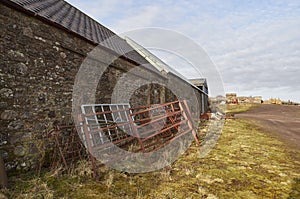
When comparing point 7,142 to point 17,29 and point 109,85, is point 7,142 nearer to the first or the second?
point 17,29

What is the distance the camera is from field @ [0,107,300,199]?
284cm

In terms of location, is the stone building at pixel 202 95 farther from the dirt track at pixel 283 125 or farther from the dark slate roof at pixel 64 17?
the dark slate roof at pixel 64 17

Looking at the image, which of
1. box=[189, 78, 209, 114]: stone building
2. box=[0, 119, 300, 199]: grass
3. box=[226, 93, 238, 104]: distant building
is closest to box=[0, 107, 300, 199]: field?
box=[0, 119, 300, 199]: grass

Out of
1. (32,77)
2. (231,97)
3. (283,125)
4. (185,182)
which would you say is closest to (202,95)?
(283,125)

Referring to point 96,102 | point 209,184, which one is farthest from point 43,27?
point 209,184

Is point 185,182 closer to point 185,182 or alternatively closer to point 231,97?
point 185,182

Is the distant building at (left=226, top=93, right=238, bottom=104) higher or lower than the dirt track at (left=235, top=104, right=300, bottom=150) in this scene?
higher

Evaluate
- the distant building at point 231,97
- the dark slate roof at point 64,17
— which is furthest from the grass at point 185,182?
the distant building at point 231,97

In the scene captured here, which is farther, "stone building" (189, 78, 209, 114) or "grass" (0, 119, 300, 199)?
"stone building" (189, 78, 209, 114)

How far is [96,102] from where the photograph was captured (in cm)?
577

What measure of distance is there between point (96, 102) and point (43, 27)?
8.31ft

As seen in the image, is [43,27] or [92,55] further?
[92,55]

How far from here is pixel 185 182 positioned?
3.31 metres

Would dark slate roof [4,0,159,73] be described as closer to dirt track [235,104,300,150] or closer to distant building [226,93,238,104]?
dirt track [235,104,300,150]
